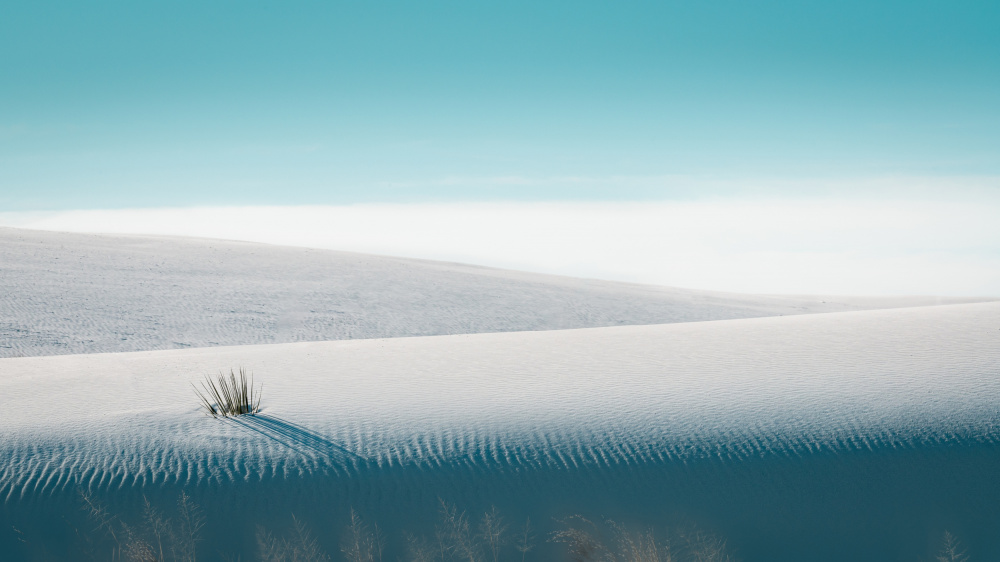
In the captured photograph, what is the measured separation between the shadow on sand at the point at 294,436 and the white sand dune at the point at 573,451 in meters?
0.01

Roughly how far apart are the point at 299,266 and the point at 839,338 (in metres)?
17.1

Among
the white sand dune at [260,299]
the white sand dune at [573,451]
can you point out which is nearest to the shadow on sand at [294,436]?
the white sand dune at [573,451]

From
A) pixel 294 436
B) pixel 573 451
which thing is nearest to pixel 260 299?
pixel 294 436

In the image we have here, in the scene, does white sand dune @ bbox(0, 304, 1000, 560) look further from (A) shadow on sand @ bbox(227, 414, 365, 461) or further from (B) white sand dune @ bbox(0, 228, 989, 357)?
(B) white sand dune @ bbox(0, 228, 989, 357)

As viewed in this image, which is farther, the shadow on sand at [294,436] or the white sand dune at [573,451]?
the shadow on sand at [294,436]

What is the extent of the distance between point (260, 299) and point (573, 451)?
14.7m

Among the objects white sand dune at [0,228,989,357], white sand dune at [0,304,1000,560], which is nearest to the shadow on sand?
white sand dune at [0,304,1000,560]

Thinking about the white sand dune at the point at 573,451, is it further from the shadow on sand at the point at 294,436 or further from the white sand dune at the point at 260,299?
the white sand dune at the point at 260,299

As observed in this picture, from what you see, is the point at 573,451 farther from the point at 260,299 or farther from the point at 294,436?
the point at 260,299

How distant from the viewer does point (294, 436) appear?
405 cm

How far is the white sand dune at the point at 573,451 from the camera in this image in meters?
3.50

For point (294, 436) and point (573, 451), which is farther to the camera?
point (294, 436)

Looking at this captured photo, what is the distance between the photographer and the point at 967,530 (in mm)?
3473

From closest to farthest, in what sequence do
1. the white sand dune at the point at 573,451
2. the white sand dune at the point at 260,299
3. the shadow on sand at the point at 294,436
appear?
1. the white sand dune at the point at 573,451
2. the shadow on sand at the point at 294,436
3. the white sand dune at the point at 260,299
